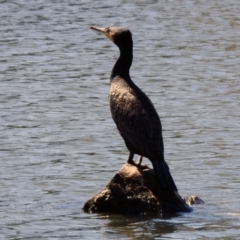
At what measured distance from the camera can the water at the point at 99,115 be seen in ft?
32.7

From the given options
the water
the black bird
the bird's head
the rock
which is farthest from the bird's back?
the water

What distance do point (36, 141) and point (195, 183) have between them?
267cm

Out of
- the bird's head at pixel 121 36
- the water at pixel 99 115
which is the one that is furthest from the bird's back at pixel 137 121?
the water at pixel 99 115

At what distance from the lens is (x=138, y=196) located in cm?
990

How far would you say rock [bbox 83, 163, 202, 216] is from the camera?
9844mm

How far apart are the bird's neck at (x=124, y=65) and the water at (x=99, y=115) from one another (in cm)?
135

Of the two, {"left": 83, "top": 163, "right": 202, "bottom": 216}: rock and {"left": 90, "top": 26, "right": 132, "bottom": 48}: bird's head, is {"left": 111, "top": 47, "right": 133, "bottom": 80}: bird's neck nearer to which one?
{"left": 90, "top": 26, "right": 132, "bottom": 48}: bird's head

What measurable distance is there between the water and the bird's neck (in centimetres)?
135

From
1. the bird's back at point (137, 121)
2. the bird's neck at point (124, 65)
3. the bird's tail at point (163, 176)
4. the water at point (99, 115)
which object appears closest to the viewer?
the bird's tail at point (163, 176)

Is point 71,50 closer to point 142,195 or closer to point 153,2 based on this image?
point 153,2

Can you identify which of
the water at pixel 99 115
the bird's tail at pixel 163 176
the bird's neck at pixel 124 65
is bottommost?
the water at pixel 99 115

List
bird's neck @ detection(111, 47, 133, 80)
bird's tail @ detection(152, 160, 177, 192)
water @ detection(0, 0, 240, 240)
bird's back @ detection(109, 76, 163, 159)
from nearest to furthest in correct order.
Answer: bird's tail @ detection(152, 160, 177, 192) → bird's back @ detection(109, 76, 163, 159) → water @ detection(0, 0, 240, 240) → bird's neck @ detection(111, 47, 133, 80)

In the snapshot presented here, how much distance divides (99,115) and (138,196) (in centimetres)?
519

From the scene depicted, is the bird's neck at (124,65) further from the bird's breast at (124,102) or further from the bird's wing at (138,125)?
the bird's wing at (138,125)
